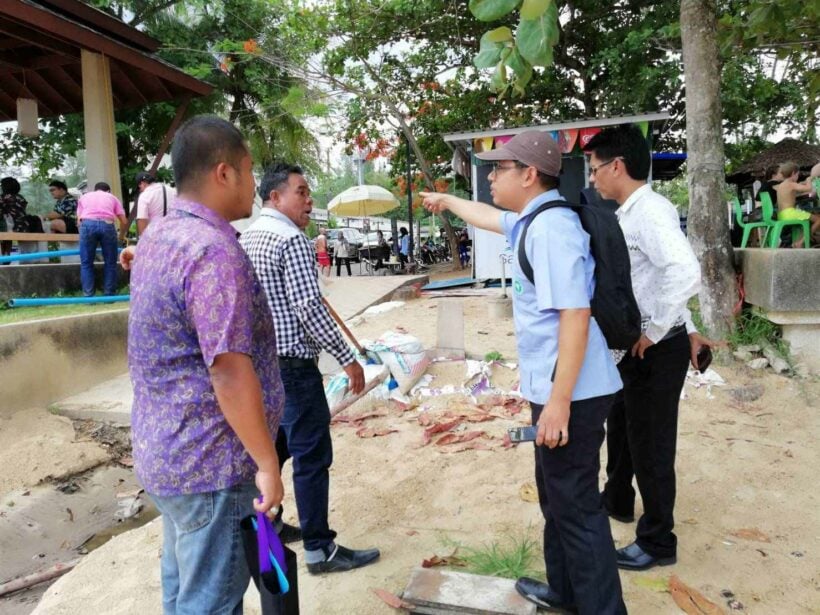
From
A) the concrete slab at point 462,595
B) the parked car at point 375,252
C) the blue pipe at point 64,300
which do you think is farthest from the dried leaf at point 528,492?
A: the parked car at point 375,252

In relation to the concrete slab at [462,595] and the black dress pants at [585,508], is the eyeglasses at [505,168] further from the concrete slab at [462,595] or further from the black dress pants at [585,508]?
the concrete slab at [462,595]

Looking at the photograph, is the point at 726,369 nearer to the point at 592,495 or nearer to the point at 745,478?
the point at 745,478

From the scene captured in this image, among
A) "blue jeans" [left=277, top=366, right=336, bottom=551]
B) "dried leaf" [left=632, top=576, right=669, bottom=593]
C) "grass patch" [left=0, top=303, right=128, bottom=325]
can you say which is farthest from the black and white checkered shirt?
"grass patch" [left=0, top=303, right=128, bottom=325]

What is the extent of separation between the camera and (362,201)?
1764cm

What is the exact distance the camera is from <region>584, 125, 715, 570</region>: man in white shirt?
2.42 meters

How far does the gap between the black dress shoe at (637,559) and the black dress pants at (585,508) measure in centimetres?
71

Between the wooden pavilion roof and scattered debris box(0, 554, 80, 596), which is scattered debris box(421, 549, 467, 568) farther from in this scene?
the wooden pavilion roof

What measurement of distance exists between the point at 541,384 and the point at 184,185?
1269mm

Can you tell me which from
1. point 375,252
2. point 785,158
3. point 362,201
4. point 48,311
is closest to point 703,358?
point 48,311

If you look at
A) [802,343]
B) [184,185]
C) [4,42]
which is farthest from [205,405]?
[4,42]

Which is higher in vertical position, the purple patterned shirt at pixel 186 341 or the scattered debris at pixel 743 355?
the purple patterned shirt at pixel 186 341

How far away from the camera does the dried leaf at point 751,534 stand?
2.95 metres

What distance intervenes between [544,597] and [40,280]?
7.07 meters

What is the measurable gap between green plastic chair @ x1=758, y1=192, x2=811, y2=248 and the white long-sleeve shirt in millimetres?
4498
